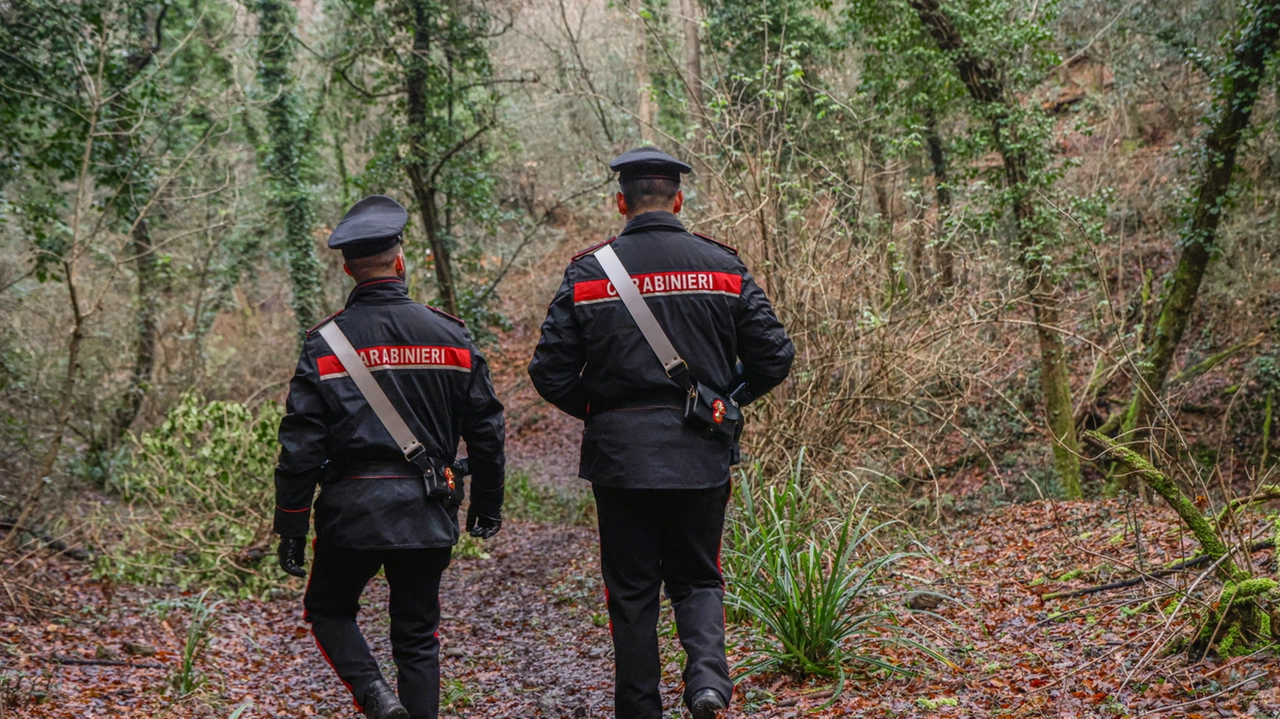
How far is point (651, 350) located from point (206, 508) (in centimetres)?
586

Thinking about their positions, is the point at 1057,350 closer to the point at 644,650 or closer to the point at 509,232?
the point at 644,650

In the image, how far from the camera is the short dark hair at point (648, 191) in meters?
3.79

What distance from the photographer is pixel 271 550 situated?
8.01 metres

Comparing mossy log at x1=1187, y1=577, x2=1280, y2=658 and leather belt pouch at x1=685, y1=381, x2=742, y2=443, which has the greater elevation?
leather belt pouch at x1=685, y1=381, x2=742, y2=443

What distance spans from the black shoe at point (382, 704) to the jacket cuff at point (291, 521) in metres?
0.66

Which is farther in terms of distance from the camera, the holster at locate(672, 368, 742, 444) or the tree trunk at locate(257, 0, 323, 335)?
the tree trunk at locate(257, 0, 323, 335)

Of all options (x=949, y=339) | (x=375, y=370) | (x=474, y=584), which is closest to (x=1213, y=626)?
(x=375, y=370)

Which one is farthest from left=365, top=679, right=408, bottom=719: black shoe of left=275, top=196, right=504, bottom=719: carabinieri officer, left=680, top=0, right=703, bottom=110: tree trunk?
left=680, top=0, right=703, bottom=110: tree trunk

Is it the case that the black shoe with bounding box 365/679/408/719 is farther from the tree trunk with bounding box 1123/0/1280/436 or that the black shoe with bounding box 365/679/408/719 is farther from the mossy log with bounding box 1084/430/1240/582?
the tree trunk with bounding box 1123/0/1280/436

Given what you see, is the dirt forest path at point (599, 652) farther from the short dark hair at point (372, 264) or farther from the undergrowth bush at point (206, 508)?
the short dark hair at point (372, 264)

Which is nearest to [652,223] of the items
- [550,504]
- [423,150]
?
[550,504]

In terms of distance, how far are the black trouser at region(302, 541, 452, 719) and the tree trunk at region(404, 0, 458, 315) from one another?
974cm

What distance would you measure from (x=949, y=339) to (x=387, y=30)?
9.10 meters

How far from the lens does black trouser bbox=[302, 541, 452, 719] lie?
3766 millimetres
